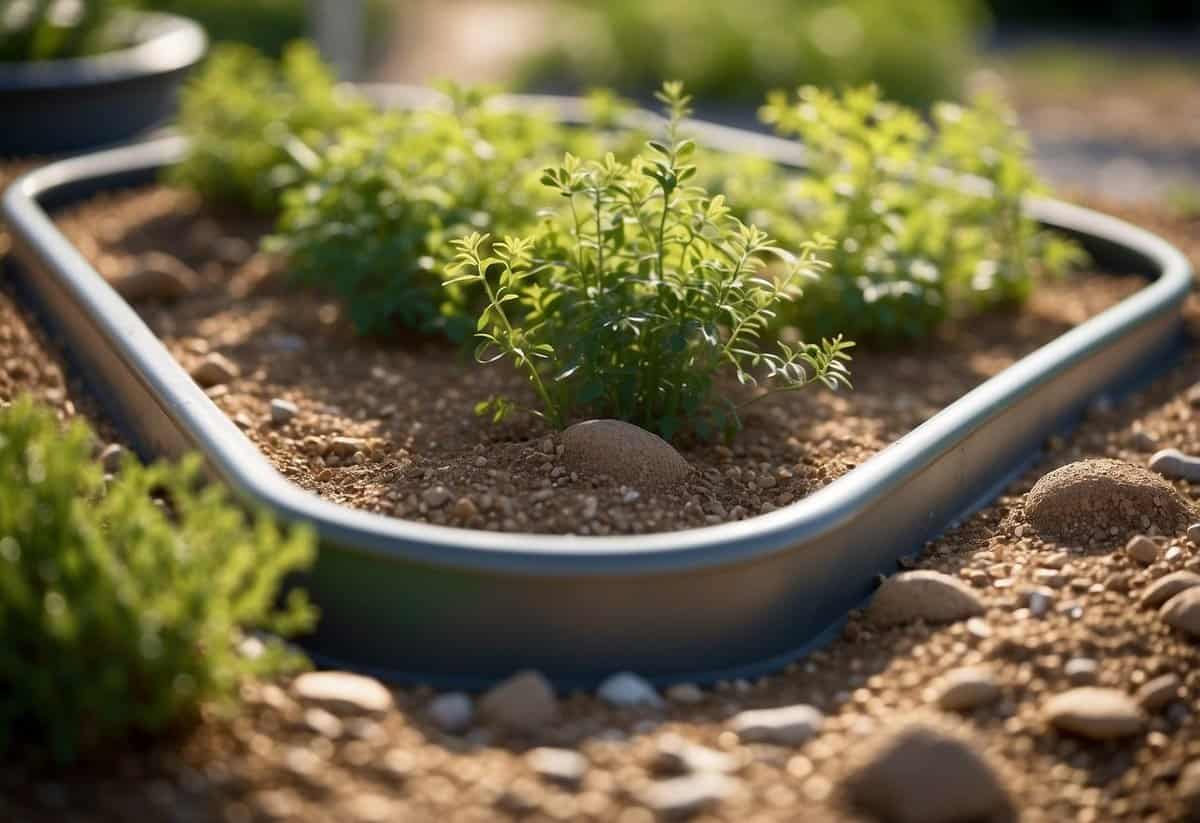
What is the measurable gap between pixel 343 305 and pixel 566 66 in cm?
481

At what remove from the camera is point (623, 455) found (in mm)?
3186

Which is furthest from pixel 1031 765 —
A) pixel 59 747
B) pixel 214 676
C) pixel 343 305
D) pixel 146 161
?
pixel 146 161

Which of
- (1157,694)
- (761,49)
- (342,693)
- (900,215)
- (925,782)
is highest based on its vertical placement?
(761,49)

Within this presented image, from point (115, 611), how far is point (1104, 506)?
7.03 ft

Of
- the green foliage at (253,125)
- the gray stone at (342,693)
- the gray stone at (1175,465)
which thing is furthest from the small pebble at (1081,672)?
Answer: the green foliage at (253,125)

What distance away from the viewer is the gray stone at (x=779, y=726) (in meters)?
2.57

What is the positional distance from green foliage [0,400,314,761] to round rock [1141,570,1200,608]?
1.67 metres

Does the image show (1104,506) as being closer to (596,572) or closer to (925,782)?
(925,782)

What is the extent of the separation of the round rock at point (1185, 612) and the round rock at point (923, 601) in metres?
0.36

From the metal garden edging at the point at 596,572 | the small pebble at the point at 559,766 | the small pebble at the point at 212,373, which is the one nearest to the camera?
the small pebble at the point at 559,766

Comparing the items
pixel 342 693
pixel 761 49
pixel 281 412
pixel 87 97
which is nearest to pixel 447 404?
pixel 281 412

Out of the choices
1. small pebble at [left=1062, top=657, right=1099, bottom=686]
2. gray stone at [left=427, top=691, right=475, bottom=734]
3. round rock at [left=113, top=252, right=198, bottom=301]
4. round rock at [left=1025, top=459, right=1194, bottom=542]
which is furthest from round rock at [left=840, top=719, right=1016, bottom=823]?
round rock at [left=113, top=252, right=198, bottom=301]

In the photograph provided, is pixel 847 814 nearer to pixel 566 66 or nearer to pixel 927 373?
pixel 927 373

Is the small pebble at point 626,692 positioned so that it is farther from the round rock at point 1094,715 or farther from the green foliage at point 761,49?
the green foliage at point 761,49
